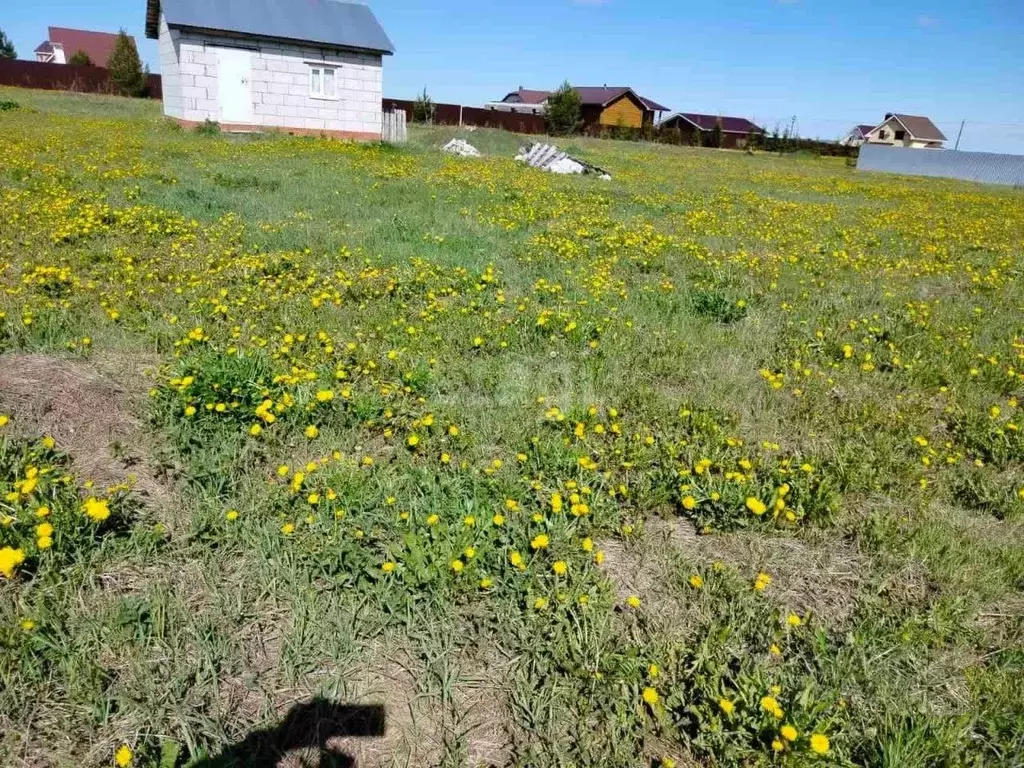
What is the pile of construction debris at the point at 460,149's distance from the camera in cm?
2278

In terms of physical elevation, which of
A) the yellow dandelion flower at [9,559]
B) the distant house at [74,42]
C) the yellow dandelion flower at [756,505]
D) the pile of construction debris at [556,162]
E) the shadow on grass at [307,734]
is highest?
the distant house at [74,42]

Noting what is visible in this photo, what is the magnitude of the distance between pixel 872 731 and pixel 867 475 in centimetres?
179

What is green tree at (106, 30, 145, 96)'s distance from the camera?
39.4 meters

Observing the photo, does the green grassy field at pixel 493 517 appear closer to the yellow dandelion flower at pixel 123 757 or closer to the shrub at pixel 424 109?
the yellow dandelion flower at pixel 123 757

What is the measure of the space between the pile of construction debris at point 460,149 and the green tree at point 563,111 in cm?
2336

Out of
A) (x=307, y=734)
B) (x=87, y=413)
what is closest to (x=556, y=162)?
(x=87, y=413)

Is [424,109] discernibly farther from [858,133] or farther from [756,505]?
[858,133]

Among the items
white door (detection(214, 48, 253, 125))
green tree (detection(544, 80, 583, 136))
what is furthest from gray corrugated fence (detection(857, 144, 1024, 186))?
white door (detection(214, 48, 253, 125))

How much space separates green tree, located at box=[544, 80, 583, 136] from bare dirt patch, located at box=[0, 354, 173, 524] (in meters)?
45.0

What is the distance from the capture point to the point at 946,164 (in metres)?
38.1

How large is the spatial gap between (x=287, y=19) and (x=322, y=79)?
227 centimetres

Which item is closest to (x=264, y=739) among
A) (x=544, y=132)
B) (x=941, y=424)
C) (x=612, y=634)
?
(x=612, y=634)

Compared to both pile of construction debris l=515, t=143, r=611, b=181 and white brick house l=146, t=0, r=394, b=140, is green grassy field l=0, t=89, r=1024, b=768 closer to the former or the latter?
pile of construction debris l=515, t=143, r=611, b=181

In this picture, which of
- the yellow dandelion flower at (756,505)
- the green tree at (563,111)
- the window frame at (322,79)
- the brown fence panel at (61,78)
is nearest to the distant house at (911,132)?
the green tree at (563,111)
